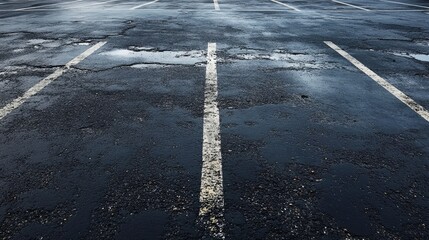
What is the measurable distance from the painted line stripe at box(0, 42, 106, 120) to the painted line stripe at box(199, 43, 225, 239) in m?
2.43

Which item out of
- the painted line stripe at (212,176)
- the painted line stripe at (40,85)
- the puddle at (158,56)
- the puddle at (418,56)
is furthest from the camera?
the puddle at (418,56)

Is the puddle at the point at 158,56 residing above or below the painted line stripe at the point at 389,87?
above

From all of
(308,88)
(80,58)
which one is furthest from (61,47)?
(308,88)

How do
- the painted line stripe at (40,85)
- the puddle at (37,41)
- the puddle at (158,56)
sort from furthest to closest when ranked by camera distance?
the puddle at (37,41) < the puddle at (158,56) < the painted line stripe at (40,85)

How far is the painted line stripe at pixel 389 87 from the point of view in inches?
168

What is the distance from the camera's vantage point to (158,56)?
6590 mm

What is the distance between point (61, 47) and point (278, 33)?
539cm

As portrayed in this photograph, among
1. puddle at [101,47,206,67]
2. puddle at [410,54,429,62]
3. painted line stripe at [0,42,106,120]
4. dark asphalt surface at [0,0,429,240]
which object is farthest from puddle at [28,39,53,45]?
puddle at [410,54,429,62]

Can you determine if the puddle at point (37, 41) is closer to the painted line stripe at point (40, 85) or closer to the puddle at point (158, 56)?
the painted line stripe at point (40, 85)

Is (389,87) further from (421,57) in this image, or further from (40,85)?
(40,85)

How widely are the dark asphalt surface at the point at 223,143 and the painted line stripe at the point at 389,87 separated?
12 centimetres

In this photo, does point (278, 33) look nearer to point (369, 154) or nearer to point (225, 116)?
point (225, 116)

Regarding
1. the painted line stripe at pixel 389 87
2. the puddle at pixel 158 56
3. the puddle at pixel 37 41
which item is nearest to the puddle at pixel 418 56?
the painted line stripe at pixel 389 87

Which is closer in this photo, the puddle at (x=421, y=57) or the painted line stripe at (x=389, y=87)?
the painted line stripe at (x=389, y=87)
